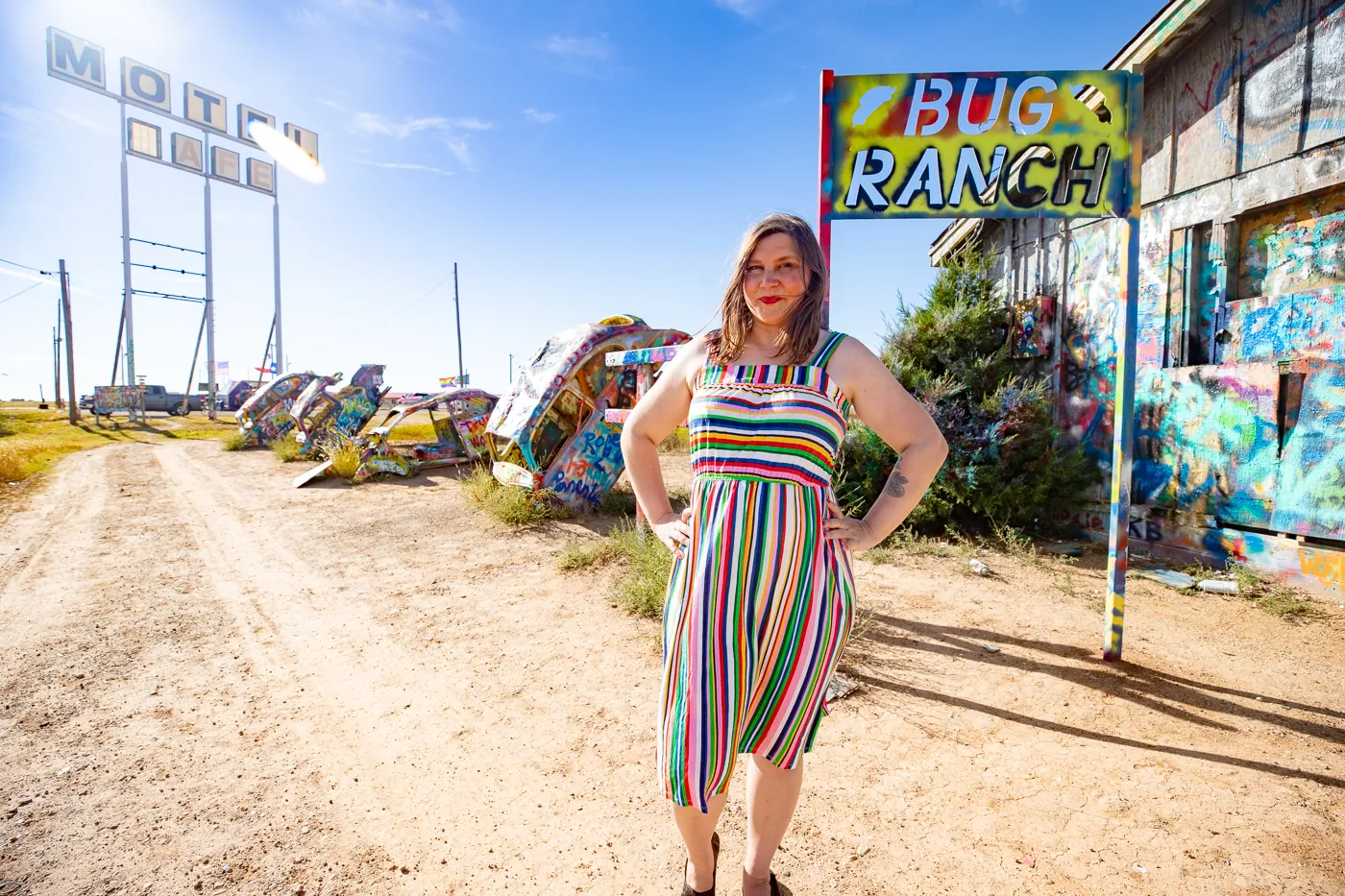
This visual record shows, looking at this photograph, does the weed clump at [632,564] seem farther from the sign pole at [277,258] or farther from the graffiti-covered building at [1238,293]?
the sign pole at [277,258]

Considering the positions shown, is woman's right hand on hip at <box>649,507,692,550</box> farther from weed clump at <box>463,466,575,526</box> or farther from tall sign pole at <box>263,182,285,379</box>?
tall sign pole at <box>263,182,285,379</box>

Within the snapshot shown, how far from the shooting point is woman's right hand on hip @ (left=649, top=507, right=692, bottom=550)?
1658 millimetres

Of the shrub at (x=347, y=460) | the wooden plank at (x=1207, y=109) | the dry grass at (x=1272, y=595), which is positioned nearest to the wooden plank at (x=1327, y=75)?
the wooden plank at (x=1207, y=109)

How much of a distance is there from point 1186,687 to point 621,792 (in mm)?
3022

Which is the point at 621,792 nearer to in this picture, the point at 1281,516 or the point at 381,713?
the point at 381,713

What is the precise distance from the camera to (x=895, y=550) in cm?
586

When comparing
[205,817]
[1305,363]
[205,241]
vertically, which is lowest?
[205,817]

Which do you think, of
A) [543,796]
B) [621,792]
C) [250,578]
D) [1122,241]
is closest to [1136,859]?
[621,792]

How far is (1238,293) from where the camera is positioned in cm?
518

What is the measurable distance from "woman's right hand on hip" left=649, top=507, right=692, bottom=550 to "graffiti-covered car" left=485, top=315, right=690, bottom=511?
5.95 metres

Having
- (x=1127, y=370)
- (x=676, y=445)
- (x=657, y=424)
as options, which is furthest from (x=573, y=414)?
(x=676, y=445)

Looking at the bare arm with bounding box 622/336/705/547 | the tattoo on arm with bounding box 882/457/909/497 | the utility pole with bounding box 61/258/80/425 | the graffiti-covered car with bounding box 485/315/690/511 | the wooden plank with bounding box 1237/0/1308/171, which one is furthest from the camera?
the utility pole with bounding box 61/258/80/425

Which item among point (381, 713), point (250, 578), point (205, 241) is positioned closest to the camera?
point (381, 713)

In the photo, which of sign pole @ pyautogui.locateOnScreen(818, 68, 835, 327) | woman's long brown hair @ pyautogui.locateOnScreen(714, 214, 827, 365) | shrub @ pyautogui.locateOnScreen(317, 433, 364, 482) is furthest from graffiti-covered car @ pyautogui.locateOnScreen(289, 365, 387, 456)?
woman's long brown hair @ pyautogui.locateOnScreen(714, 214, 827, 365)
